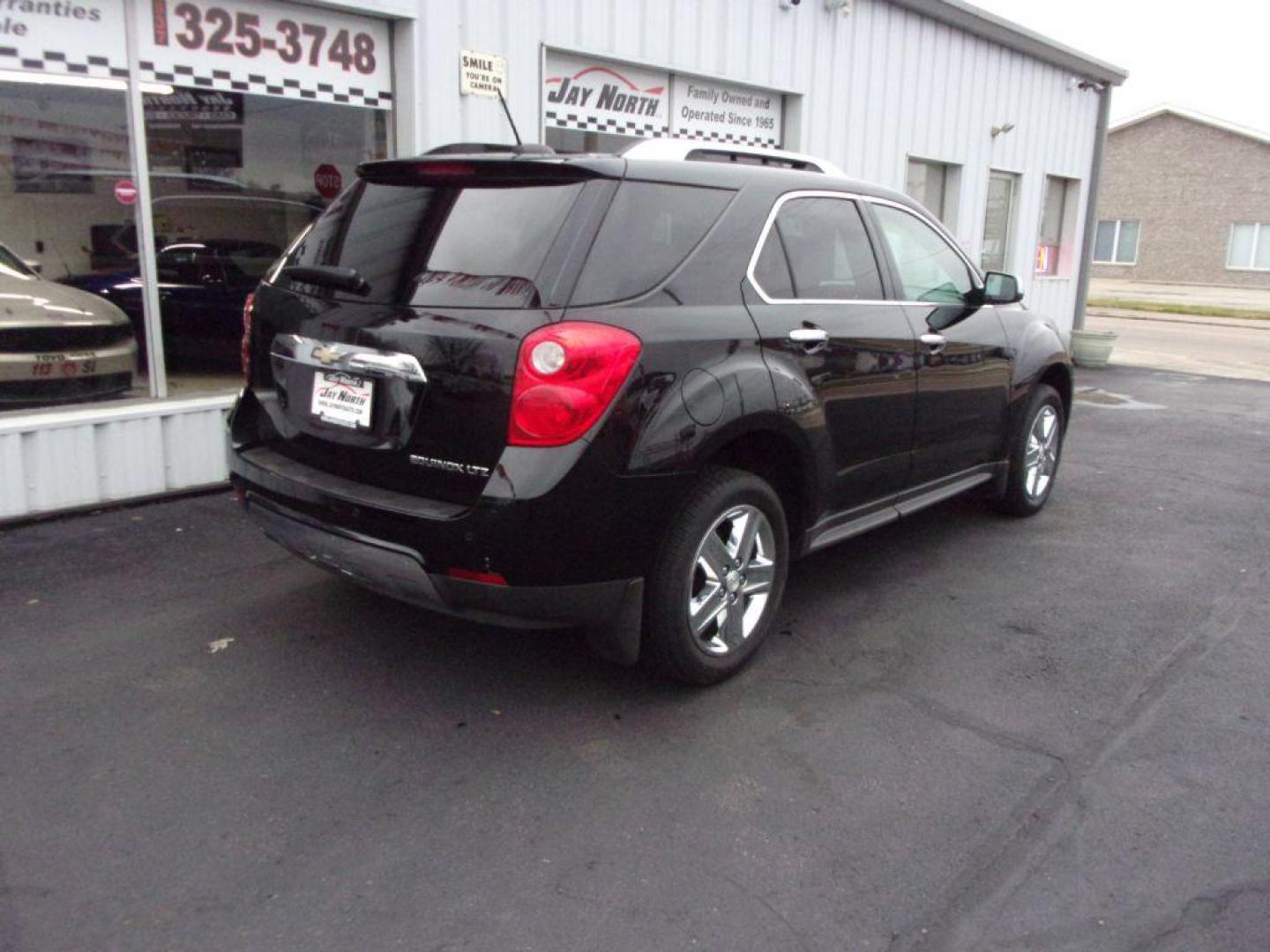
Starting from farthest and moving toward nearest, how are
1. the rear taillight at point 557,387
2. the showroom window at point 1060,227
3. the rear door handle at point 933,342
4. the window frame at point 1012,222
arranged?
the showroom window at point 1060,227 < the window frame at point 1012,222 < the rear door handle at point 933,342 < the rear taillight at point 557,387

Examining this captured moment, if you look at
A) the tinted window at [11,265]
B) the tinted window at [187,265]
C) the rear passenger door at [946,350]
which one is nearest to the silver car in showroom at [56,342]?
the tinted window at [11,265]

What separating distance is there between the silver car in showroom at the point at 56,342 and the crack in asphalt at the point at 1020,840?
4646mm

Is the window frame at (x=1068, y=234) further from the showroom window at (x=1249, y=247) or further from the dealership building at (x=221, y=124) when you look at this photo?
the showroom window at (x=1249, y=247)

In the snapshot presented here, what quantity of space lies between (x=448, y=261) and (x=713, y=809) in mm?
1888

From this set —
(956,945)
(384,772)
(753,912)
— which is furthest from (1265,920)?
(384,772)

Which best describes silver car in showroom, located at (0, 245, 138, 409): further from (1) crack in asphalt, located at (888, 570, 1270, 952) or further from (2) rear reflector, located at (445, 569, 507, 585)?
(1) crack in asphalt, located at (888, 570, 1270, 952)

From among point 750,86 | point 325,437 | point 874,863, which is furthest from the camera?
point 750,86

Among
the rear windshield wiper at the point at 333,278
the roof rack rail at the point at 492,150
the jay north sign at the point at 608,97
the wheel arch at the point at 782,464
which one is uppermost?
the jay north sign at the point at 608,97

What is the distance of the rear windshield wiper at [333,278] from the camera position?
139 inches

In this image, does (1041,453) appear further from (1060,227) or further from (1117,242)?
(1117,242)

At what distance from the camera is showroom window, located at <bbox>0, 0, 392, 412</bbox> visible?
5590mm

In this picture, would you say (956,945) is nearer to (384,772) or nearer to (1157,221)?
(384,772)

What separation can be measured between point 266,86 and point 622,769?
4.99 m

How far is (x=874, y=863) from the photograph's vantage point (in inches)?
111
